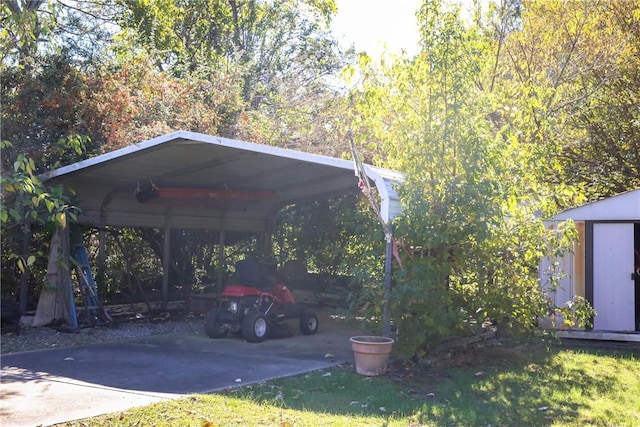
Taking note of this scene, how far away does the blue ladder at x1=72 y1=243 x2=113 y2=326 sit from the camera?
11.1 m

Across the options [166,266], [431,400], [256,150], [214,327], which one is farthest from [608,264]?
[166,266]

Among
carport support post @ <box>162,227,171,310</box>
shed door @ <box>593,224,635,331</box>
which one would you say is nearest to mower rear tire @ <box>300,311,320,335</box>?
carport support post @ <box>162,227,171,310</box>

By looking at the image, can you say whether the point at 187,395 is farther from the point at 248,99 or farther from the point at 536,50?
the point at 248,99

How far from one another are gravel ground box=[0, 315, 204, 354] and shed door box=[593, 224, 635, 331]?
21.5 feet

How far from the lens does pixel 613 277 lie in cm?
1041

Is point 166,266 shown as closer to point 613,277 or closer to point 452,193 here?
point 452,193

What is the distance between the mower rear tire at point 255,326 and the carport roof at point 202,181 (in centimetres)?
248

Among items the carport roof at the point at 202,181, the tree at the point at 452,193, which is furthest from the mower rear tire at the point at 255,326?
the tree at the point at 452,193

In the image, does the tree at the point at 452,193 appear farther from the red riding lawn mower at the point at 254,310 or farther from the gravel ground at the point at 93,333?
the gravel ground at the point at 93,333

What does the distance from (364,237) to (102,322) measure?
524cm

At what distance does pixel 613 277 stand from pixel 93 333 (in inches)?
326

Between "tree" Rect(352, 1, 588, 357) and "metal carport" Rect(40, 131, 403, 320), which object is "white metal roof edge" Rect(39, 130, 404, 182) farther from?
"tree" Rect(352, 1, 588, 357)

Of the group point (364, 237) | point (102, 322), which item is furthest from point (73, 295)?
point (364, 237)

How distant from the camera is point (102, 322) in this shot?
36.9 ft
